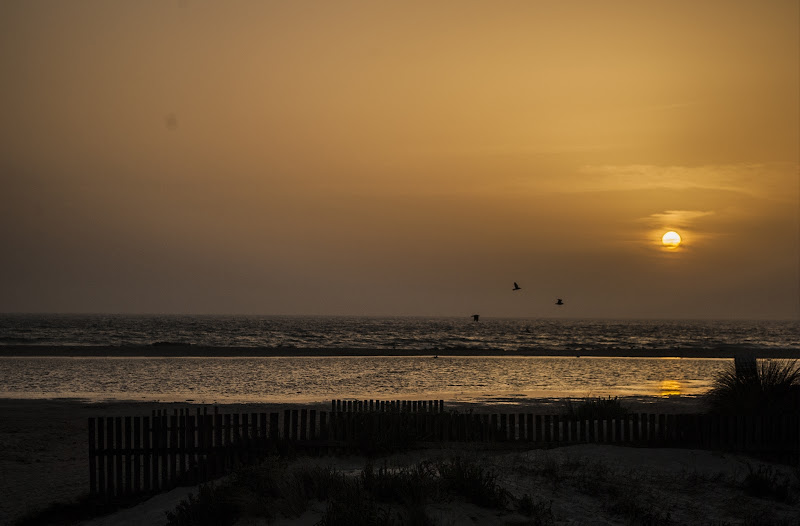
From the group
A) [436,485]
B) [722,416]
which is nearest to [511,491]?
[436,485]

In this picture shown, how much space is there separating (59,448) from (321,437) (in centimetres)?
741

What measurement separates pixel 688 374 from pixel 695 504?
34.9 meters

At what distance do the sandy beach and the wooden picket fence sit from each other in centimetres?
67

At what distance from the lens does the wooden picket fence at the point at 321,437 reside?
13.5 meters

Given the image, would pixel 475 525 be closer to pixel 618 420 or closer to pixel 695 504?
pixel 695 504

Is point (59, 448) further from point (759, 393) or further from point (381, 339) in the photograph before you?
point (381, 339)

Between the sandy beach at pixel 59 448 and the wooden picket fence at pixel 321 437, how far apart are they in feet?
2.21

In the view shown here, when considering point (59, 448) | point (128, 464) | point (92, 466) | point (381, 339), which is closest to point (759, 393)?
point (128, 464)

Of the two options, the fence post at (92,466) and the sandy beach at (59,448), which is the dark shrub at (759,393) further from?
the fence post at (92,466)

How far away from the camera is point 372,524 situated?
8.52 meters

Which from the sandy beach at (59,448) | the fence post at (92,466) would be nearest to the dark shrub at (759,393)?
the sandy beach at (59,448)

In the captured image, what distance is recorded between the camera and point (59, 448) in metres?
18.2

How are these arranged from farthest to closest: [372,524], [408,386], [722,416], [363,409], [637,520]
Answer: [408,386] → [363,409] → [722,416] → [637,520] → [372,524]

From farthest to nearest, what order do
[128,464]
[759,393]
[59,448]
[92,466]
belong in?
[59,448]
[759,393]
[128,464]
[92,466]
